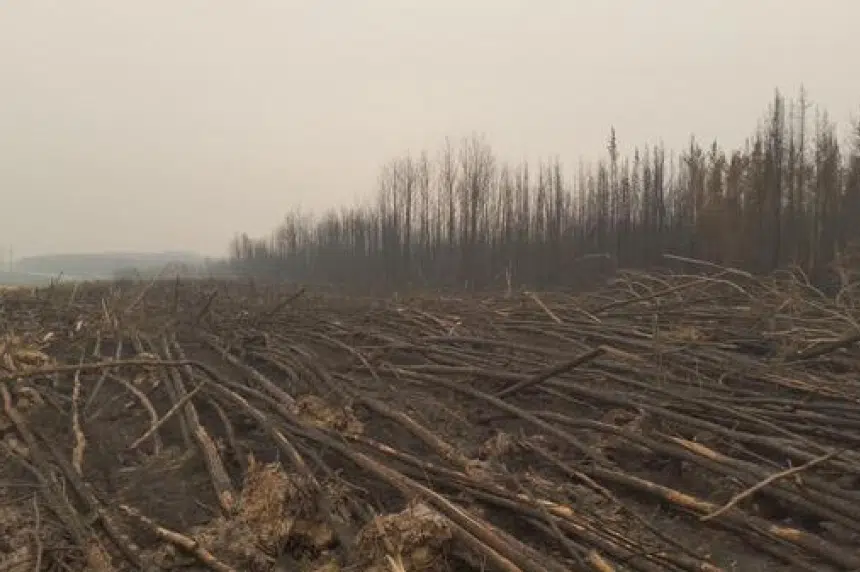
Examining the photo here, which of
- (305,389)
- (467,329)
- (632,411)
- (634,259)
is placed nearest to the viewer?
(632,411)

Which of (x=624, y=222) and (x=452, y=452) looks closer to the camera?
Result: (x=452, y=452)

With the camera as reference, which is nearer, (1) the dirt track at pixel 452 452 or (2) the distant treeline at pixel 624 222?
(1) the dirt track at pixel 452 452

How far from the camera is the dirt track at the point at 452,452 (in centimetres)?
322

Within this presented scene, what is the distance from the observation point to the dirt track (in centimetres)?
322

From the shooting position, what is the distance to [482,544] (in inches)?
117

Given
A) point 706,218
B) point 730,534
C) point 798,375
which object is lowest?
point 730,534

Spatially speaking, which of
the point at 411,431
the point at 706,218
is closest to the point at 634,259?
the point at 706,218

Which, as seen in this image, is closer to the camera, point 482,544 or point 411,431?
point 482,544

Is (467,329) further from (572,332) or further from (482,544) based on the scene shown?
(482,544)

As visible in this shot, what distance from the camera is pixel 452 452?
4.13m

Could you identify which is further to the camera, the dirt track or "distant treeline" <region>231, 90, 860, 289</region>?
"distant treeline" <region>231, 90, 860, 289</region>

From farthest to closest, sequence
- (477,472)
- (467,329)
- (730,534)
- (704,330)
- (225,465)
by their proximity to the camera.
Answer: (467,329) → (704,330) → (225,465) → (477,472) → (730,534)

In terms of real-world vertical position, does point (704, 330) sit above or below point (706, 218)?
below

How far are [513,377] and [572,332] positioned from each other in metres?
2.12
